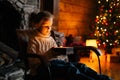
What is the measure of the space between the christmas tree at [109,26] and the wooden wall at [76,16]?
48 centimetres

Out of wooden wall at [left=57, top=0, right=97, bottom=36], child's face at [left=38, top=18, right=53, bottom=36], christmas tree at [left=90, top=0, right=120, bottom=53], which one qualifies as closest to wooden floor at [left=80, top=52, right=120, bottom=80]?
christmas tree at [left=90, top=0, right=120, bottom=53]

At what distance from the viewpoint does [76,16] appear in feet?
23.2

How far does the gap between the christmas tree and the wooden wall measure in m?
0.48

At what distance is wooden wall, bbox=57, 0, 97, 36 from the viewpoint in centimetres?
656

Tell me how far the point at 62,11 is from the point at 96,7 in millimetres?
1703

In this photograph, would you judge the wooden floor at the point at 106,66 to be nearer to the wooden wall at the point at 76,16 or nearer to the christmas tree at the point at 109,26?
the christmas tree at the point at 109,26

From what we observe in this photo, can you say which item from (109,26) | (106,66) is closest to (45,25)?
(106,66)

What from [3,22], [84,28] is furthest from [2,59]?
[84,28]

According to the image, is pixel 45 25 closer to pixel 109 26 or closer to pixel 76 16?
pixel 109 26

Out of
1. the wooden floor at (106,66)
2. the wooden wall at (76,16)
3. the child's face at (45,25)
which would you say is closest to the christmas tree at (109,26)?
the wooden wall at (76,16)

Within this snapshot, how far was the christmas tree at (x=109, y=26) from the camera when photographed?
6.70m

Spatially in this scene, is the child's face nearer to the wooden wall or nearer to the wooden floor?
the wooden floor

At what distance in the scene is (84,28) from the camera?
7508mm

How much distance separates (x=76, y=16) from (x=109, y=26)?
33.1 inches
